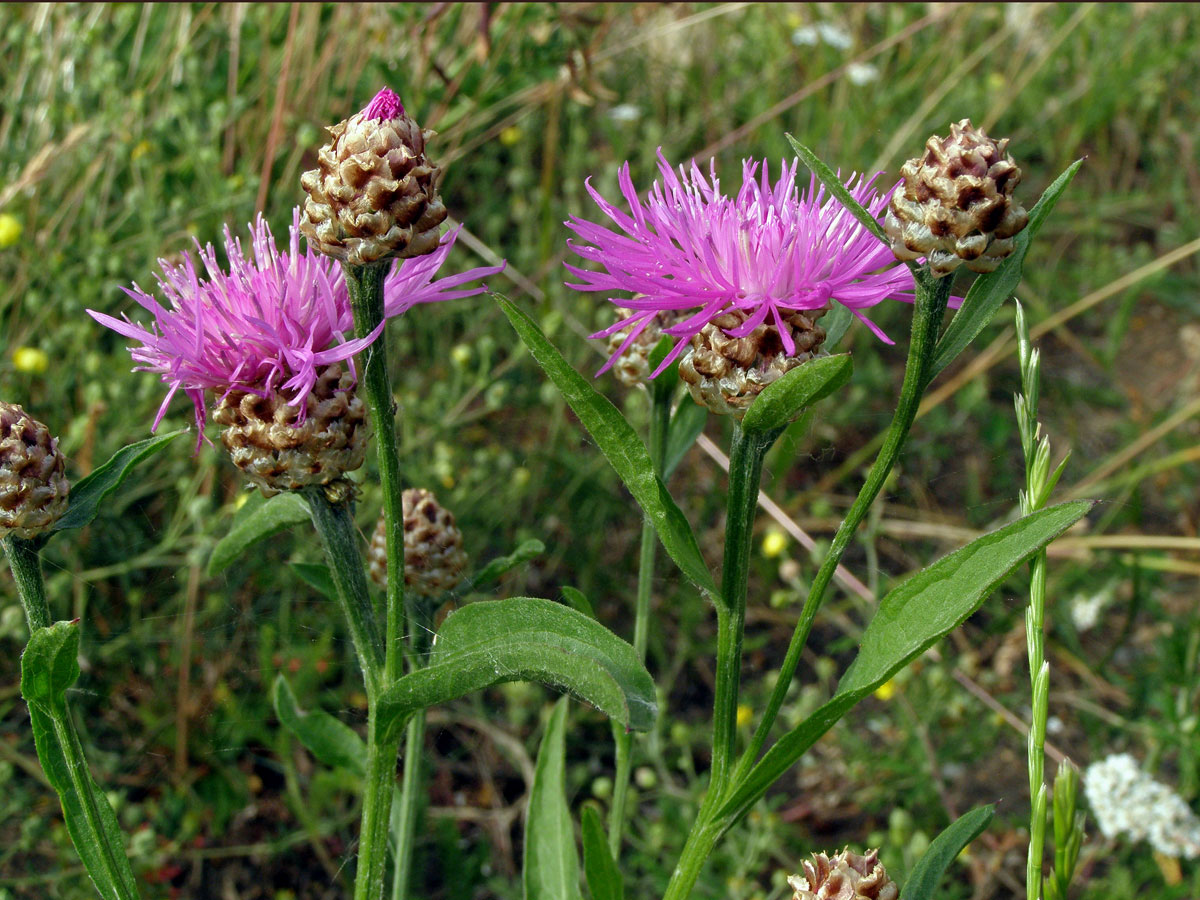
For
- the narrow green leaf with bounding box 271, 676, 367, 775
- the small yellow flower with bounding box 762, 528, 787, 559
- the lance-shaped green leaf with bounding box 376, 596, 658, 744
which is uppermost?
the lance-shaped green leaf with bounding box 376, 596, 658, 744

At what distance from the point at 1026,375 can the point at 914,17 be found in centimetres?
349

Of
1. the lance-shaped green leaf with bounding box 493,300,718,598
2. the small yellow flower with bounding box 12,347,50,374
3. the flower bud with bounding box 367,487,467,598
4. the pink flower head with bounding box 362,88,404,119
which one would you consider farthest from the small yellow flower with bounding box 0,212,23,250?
the lance-shaped green leaf with bounding box 493,300,718,598

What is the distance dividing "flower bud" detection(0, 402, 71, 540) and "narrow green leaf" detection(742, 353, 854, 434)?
0.66m

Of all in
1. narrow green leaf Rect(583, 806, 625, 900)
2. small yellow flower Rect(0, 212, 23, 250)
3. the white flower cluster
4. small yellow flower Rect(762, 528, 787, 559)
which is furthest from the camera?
small yellow flower Rect(762, 528, 787, 559)

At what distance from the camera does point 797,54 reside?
4.19 metres

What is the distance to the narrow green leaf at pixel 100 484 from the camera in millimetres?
1020

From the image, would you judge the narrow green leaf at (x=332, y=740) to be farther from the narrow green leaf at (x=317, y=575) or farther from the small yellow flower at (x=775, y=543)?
the small yellow flower at (x=775, y=543)

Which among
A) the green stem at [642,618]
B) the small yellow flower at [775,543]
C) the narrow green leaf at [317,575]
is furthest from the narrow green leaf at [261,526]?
the small yellow flower at [775,543]

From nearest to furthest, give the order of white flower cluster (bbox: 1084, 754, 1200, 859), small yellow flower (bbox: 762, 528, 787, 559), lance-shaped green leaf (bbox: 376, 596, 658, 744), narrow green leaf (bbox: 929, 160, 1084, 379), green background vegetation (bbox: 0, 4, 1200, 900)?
lance-shaped green leaf (bbox: 376, 596, 658, 744) < narrow green leaf (bbox: 929, 160, 1084, 379) < white flower cluster (bbox: 1084, 754, 1200, 859) < green background vegetation (bbox: 0, 4, 1200, 900) < small yellow flower (bbox: 762, 528, 787, 559)

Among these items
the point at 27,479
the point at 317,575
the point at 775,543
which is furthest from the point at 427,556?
the point at 775,543

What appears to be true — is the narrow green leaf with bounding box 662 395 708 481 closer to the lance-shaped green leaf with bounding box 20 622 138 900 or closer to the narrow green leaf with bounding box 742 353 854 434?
the narrow green leaf with bounding box 742 353 854 434

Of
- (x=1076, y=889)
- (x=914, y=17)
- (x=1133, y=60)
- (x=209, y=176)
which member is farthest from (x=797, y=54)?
(x=1076, y=889)

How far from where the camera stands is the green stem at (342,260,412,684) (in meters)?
0.95

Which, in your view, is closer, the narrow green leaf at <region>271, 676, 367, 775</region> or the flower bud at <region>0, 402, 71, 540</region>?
the flower bud at <region>0, 402, 71, 540</region>
